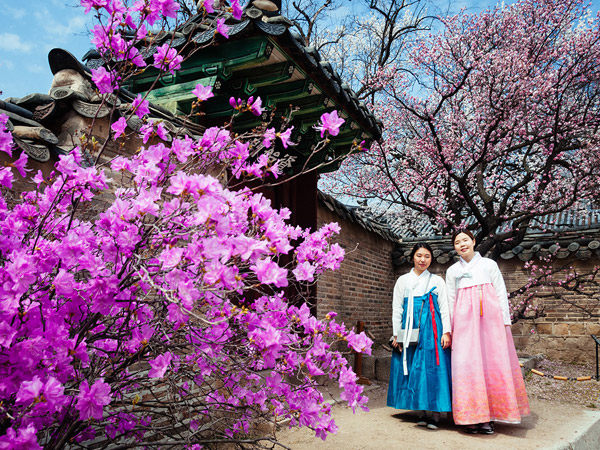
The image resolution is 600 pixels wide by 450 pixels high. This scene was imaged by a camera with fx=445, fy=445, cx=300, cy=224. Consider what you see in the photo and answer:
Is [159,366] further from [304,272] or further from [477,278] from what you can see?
[477,278]

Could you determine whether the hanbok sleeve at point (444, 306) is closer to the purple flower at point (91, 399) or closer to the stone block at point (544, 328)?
the purple flower at point (91, 399)

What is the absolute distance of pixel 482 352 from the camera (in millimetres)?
3939

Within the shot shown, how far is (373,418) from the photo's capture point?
4320 mm

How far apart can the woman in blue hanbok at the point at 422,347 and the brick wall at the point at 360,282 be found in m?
2.27

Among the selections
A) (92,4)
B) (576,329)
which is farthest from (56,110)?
(576,329)

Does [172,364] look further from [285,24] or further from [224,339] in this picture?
[285,24]

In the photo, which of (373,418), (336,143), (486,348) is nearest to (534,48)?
(336,143)

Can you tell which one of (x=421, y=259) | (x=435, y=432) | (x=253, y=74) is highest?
(x=253, y=74)

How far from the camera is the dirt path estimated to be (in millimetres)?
3367

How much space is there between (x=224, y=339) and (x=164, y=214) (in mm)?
651

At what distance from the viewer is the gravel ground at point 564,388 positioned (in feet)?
19.0

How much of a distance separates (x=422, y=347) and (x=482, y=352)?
1.68ft

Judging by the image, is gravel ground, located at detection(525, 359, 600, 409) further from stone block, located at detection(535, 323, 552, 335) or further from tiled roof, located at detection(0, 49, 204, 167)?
tiled roof, located at detection(0, 49, 204, 167)

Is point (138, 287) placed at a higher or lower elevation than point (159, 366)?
higher
